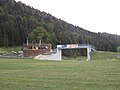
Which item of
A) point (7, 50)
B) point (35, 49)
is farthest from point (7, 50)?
point (35, 49)

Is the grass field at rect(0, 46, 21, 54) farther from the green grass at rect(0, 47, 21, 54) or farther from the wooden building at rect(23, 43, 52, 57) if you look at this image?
the wooden building at rect(23, 43, 52, 57)

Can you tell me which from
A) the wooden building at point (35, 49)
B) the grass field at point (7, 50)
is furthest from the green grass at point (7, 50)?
the wooden building at point (35, 49)

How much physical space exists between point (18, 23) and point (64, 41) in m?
25.9

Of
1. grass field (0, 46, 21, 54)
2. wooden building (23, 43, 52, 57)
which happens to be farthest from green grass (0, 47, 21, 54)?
wooden building (23, 43, 52, 57)

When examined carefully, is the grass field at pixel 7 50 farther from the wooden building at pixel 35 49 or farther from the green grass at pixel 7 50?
→ the wooden building at pixel 35 49

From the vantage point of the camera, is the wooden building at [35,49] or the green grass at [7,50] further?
the green grass at [7,50]

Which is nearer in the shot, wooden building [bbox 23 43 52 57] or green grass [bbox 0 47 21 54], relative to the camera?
wooden building [bbox 23 43 52 57]

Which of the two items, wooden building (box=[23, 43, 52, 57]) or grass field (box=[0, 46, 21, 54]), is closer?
wooden building (box=[23, 43, 52, 57])

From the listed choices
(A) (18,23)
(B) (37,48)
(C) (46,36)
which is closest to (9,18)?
(A) (18,23)

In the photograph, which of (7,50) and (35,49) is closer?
(35,49)

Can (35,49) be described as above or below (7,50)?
below

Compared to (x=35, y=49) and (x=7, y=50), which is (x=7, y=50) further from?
(x=35, y=49)

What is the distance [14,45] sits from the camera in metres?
138

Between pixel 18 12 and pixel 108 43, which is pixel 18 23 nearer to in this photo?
pixel 18 12
